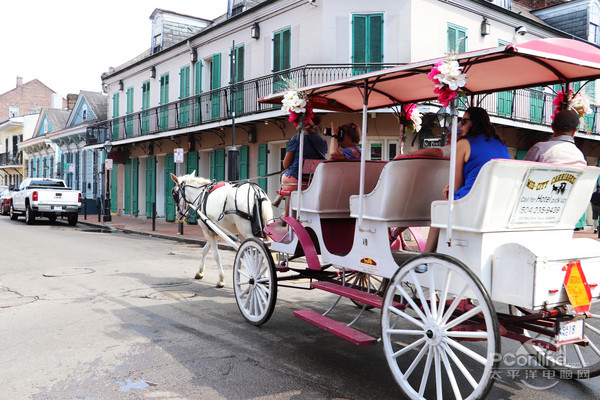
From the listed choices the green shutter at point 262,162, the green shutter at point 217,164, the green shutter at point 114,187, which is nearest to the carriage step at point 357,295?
the green shutter at point 262,162

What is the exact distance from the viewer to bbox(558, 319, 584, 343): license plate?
3.30 meters

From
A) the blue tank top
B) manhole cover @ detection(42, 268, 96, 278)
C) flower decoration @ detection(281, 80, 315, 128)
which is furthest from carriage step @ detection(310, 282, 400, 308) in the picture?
manhole cover @ detection(42, 268, 96, 278)

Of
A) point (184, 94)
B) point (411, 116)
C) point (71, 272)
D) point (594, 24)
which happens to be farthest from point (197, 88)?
point (594, 24)

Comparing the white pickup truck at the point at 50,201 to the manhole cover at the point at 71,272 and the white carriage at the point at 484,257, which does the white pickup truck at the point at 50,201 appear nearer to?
the manhole cover at the point at 71,272

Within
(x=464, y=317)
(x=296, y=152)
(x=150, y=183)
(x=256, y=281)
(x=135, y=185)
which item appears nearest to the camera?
(x=464, y=317)

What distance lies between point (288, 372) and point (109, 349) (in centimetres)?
188

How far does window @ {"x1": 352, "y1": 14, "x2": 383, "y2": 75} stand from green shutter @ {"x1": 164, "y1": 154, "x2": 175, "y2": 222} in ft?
35.9

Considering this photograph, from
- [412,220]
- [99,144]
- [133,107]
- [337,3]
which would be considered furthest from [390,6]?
[99,144]

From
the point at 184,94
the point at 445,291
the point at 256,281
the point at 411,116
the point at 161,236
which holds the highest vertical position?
the point at 184,94

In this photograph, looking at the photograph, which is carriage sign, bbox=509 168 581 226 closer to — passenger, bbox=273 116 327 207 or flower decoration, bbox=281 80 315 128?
flower decoration, bbox=281 80 315 128

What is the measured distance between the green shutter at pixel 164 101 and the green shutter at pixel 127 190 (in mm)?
5191

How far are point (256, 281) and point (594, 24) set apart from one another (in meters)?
21.8

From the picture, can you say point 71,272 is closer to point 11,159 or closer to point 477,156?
point 477,156

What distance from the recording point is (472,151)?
3857 mm
